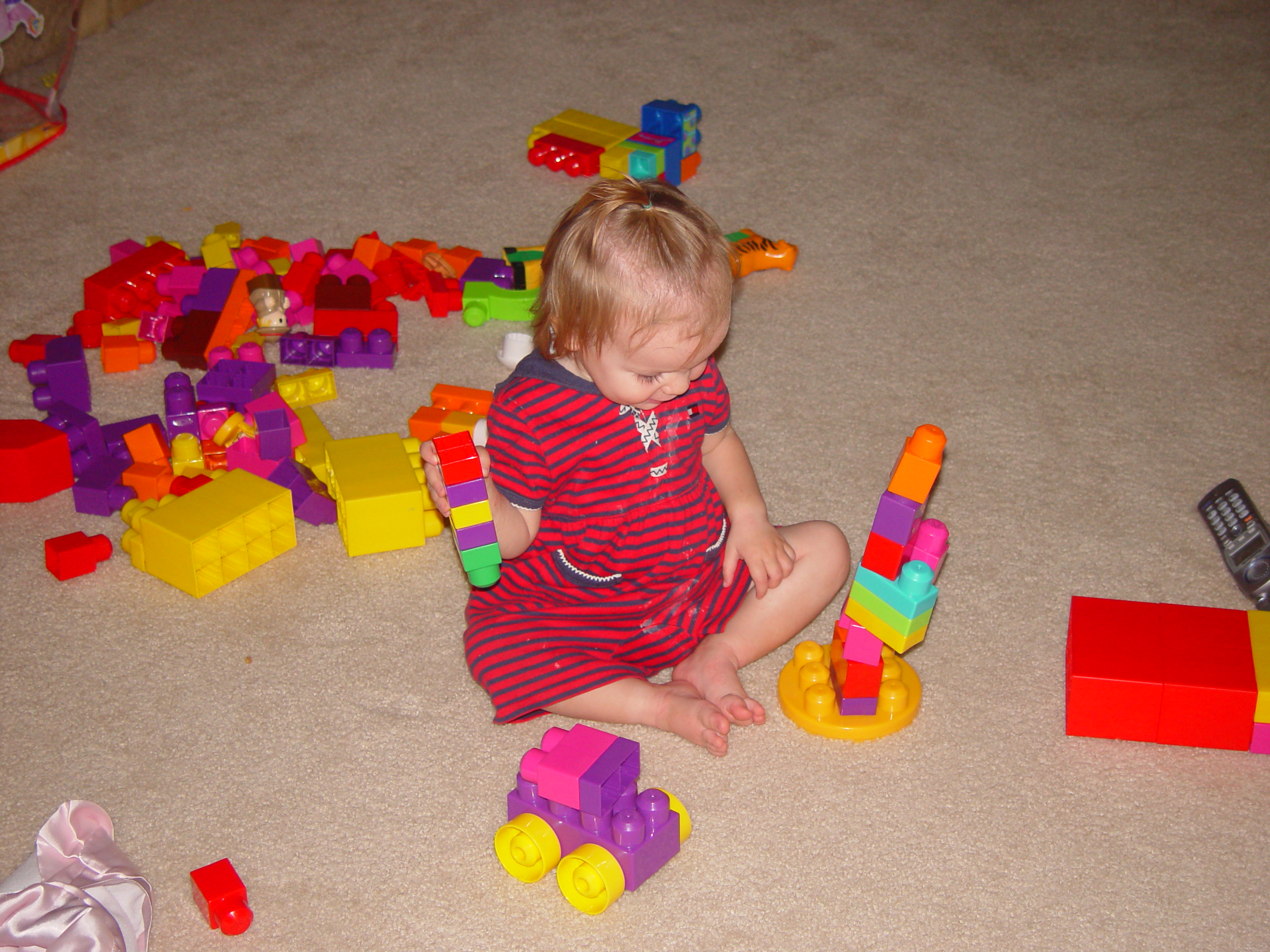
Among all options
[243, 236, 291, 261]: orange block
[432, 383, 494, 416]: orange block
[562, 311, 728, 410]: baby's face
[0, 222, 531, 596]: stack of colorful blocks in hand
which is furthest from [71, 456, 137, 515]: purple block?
[562, 311, 728, 410]: baby's face

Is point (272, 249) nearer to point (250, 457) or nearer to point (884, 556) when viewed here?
point (250, 457)

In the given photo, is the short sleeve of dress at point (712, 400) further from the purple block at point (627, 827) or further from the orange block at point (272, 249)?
the orange block at point (272, 249)

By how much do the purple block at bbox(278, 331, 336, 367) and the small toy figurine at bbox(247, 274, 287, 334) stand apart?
0.13ft

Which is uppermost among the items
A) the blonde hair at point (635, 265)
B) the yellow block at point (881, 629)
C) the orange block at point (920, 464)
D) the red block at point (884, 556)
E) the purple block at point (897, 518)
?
the blonde hair at point (635, 265)

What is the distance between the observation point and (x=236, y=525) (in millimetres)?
1221

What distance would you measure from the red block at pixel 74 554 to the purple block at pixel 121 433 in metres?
0.14

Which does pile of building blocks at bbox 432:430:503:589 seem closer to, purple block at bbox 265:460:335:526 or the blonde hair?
the blonde hair

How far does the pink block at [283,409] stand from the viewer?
1358 mm

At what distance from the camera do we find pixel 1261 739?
1059mm

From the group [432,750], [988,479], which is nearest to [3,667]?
[432,750]

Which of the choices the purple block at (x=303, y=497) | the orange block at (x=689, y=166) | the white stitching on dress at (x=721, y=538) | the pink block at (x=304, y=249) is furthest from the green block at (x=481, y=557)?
the orange block at (x=689, y=166)

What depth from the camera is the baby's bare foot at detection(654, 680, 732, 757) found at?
1.05m

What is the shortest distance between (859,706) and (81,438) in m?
0.84

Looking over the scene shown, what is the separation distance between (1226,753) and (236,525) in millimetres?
902
